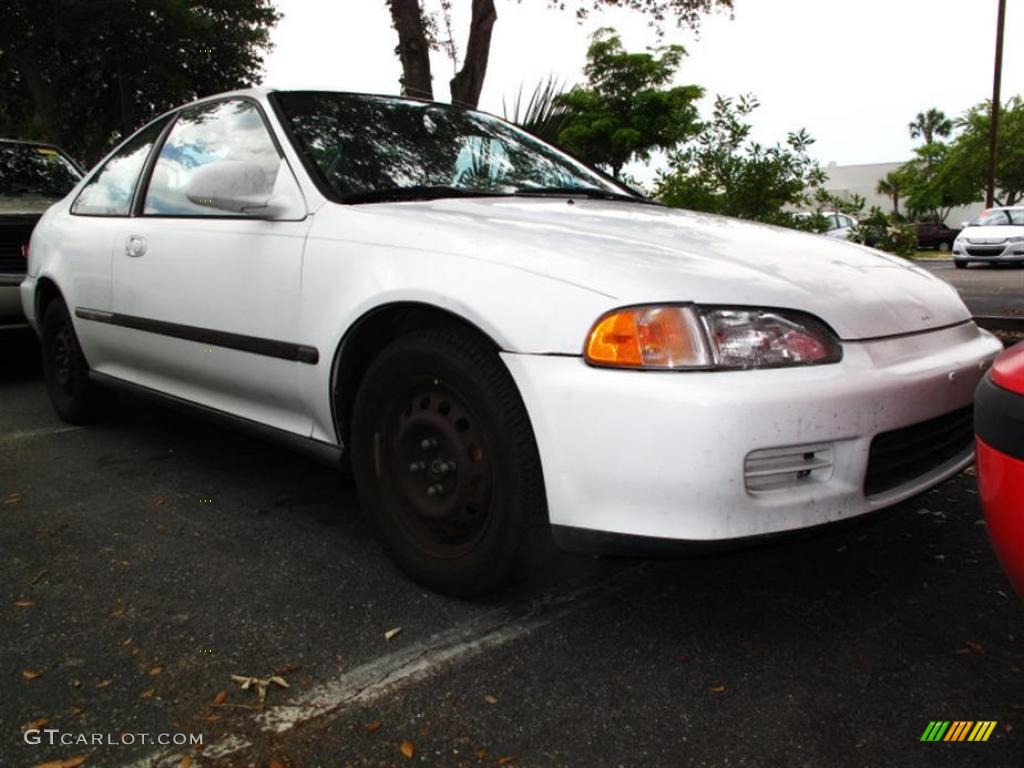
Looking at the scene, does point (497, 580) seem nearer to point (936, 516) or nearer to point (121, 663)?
point (121, 663)

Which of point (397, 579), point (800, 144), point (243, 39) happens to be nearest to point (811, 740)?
point (397, 579)

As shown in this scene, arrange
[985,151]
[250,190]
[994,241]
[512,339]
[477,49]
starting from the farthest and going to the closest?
[985,151], [994,241], [477,49], [250,190], [512,339]

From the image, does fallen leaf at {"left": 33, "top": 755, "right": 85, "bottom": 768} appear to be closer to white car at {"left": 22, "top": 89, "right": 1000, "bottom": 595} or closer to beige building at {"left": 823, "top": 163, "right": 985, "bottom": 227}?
white car at {"left": 22, "top": 89, "right": 1000, "bottom": 595}

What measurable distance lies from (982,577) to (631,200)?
1851 mm

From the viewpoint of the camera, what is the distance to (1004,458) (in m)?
1.49

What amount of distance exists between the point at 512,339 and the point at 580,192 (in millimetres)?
1458

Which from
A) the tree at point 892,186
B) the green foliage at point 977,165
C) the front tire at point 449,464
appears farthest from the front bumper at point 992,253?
the tree at point 892,186

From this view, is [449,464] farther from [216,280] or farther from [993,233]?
[993,233]

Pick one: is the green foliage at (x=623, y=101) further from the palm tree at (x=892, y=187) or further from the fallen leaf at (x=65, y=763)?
the palm tree at (x=892, y=187)

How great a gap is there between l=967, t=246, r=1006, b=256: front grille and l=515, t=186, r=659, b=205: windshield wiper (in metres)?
16.9

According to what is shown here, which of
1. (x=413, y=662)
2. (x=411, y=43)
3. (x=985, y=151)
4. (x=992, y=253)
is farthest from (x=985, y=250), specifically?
(x=985, y=151)

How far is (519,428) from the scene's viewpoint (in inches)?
81.4

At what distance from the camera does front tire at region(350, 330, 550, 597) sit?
209cm

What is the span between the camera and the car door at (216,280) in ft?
8.93
